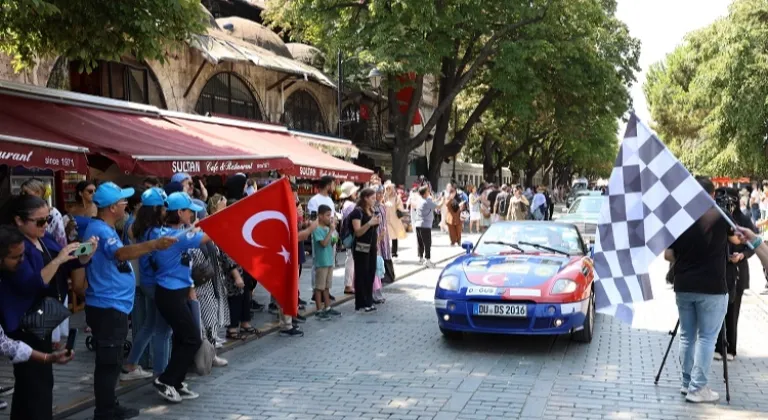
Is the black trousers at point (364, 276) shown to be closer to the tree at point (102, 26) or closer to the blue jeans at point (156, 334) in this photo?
the blue jeans at point (156, 334)

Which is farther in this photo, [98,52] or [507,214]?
[507,214]

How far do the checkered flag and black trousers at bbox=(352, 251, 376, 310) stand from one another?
15.2ft

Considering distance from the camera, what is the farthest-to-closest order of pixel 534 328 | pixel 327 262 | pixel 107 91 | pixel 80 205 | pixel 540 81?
pixel 540 81, pixel 107 91, pixel 327 262, pixel 80 205, pixel 534 328

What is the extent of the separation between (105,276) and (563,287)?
14.9 feet

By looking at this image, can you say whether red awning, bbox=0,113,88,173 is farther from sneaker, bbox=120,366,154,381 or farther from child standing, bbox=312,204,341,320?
child standing, bbox=312,204,341,320

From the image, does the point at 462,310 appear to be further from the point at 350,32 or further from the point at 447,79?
the point at 447,79

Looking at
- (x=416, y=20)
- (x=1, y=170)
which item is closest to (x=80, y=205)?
(x=1, y=170)

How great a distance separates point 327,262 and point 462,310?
2.61 meters

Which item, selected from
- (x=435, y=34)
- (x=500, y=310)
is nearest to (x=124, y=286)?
(x=500, y=310)

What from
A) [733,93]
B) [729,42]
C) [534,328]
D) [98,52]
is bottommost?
[534,328]

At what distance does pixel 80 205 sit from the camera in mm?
7855

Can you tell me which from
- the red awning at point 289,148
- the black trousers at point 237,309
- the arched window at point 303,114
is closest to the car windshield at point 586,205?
the red awning at point 289,148

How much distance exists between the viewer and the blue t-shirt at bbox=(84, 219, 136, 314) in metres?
4.93

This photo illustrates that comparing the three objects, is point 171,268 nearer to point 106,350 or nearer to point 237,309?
point 106,350
